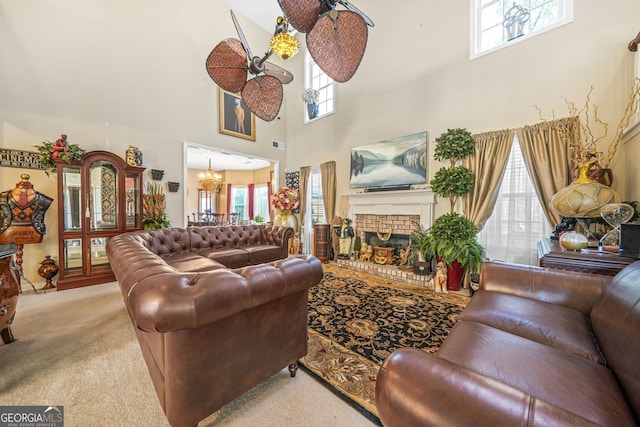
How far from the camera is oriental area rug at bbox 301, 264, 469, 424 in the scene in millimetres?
1597

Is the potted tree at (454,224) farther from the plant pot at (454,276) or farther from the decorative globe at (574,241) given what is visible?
the decorative globe at (574,241)

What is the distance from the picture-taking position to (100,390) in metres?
1.48

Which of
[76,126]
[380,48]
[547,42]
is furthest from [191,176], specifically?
[547,42]

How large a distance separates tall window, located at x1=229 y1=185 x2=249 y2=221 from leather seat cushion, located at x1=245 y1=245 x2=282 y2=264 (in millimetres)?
6303

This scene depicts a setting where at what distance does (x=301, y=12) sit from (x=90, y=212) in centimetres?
418

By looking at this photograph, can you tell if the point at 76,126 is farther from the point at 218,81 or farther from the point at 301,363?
the point at 301,363

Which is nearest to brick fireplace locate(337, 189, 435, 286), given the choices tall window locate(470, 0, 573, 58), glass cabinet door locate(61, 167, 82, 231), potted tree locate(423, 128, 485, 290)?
potted tree locate(423, 128, 485, 290)

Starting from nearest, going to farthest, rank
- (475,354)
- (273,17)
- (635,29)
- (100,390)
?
(475,354) < (100,390) < (635,29) < (273,17)

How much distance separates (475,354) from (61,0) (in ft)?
21.4

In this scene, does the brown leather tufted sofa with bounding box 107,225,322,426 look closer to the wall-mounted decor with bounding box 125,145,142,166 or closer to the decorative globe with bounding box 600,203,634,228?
the decorative globe with bounding box 600,203,634,228

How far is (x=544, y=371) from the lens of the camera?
34.8 inches

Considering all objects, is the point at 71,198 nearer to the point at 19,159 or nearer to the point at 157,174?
the point at 19,159

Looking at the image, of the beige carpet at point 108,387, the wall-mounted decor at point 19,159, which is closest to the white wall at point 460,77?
the beige carpet at point 108,387

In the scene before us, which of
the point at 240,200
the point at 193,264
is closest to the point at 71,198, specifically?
the point at 193,264
